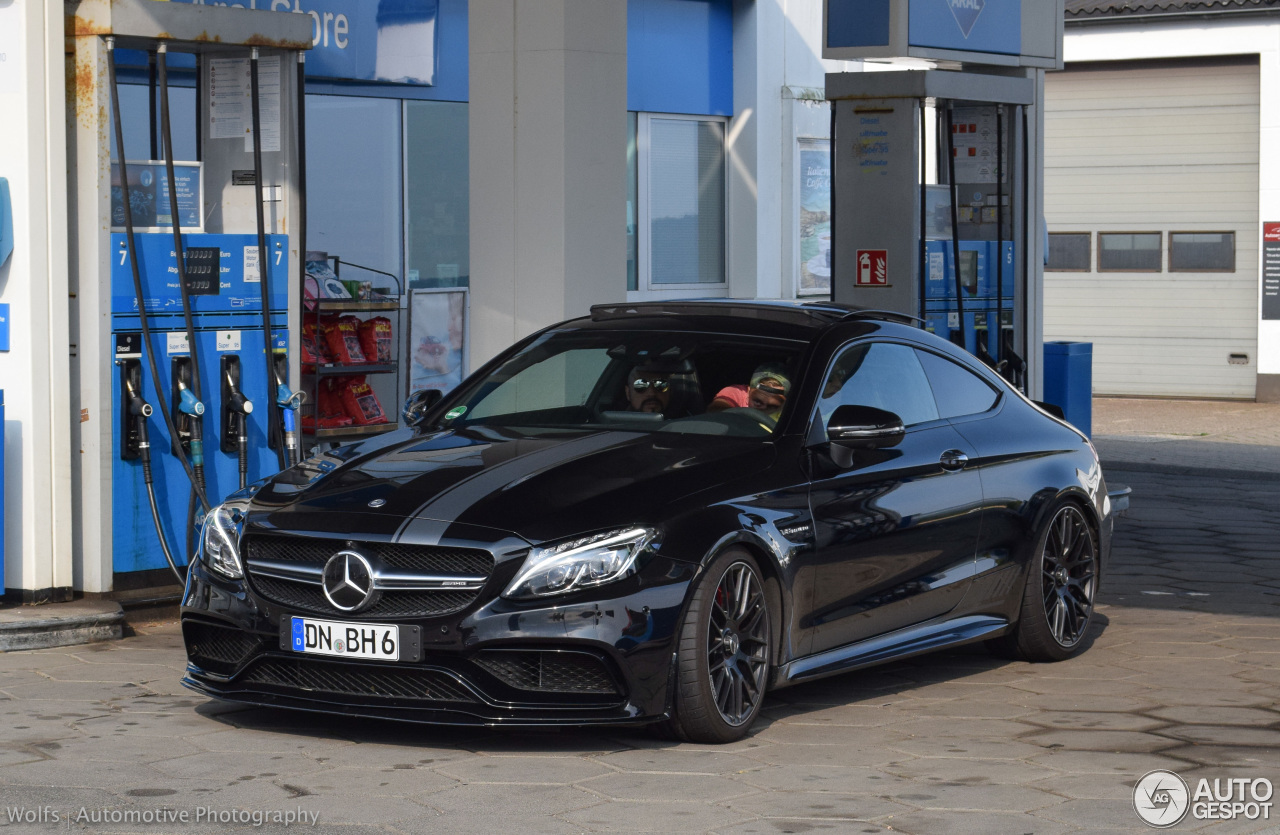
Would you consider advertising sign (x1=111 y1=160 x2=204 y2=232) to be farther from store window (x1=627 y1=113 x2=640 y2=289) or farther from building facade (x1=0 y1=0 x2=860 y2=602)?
store window (x1=627 y1=113 x2=640 y2=289)

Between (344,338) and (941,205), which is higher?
(941,205)

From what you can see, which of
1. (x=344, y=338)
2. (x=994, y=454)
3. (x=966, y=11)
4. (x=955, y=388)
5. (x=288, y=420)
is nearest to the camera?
(x=994, y=454)

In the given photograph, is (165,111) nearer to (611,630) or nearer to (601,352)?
(601,352)

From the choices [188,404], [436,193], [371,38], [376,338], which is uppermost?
[371,38]

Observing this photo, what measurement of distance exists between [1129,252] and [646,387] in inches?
735

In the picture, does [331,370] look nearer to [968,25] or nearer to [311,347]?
[311,347]

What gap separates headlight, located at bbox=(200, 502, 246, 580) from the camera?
6.00m

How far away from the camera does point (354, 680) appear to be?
571 cm

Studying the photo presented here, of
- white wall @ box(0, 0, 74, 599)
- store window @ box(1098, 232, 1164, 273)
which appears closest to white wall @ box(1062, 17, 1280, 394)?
store window @ box(1098, 232, 1164, 273)

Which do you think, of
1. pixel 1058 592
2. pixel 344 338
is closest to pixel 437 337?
pixel 344 338

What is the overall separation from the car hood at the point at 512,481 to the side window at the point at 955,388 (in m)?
1.21

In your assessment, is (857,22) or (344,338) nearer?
→ (857,22)

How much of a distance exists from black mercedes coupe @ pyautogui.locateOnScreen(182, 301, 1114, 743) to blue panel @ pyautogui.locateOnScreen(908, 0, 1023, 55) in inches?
159

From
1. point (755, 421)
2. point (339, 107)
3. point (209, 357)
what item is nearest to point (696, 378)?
point (755, 421)
